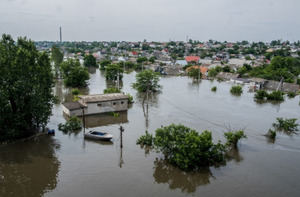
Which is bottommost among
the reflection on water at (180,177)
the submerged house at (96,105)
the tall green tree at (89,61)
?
the reflection on water at (180,177)

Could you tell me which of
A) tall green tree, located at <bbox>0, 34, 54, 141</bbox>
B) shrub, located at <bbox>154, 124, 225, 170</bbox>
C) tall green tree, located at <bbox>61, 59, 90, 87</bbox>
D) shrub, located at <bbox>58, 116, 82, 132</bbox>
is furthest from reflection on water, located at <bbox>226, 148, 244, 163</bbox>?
tall green tree, located at <bbox>61, 59, 90, 87</bbox>

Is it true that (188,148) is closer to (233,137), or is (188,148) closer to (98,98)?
(233,137)

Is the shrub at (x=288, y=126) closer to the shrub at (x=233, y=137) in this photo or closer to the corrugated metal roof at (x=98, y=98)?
the shrub at (x=233, y=137)

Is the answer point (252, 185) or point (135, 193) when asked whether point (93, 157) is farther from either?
point (252, 185)

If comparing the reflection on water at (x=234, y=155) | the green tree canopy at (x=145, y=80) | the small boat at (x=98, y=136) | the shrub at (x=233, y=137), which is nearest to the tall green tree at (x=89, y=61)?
the green tree canopy at (x=145, y=80)

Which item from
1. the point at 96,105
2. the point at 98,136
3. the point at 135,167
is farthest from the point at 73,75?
the point at 135,167

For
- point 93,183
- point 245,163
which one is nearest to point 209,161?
point 245,163
